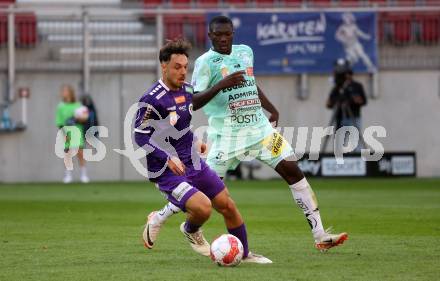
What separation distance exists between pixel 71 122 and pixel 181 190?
53.8ft

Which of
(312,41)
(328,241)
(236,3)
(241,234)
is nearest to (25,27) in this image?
(236,3)

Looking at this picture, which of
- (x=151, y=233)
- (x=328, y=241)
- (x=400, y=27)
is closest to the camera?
(x=328, y=241)

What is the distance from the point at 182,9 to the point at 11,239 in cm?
1637

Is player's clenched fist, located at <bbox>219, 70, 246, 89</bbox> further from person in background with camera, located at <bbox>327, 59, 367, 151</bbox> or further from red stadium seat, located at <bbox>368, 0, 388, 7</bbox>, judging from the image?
red stadium seat, located at <bbox>368, 0, 388, 7</bbox>

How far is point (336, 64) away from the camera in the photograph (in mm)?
26344

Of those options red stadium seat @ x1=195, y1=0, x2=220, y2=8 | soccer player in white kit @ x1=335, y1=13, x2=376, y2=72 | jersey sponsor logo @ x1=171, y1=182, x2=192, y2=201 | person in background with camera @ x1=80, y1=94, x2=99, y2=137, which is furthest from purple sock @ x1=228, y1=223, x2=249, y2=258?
red stadium seat @ x1=195, y1=0, x2=220, y2=8

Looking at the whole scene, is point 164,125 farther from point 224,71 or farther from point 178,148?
point 224,71

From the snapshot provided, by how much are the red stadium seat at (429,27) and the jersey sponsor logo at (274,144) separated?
17.6 meters

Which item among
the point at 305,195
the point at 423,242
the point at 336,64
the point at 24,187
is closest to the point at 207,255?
the point at 305,195

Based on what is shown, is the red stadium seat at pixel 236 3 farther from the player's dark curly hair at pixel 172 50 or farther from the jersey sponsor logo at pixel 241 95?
the player's dark curly hair at pixel 172 50

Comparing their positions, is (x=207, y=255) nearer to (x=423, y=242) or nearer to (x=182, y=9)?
(x=423, y=242)

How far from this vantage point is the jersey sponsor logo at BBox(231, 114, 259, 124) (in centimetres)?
1104

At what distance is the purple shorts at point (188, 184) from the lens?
9.75 m

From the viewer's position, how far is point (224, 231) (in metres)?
13.0
